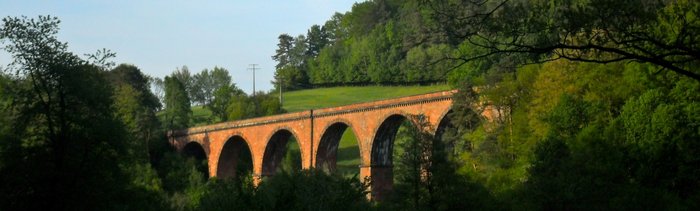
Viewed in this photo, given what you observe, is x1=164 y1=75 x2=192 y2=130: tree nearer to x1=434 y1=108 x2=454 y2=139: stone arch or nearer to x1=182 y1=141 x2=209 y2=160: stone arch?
x1=182 y1=141 x2=209 y2=160: stone arch

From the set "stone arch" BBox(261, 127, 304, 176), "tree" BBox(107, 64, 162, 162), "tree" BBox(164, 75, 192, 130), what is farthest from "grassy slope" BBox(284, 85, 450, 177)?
"tree" BBox(107, 64, 162, 162)

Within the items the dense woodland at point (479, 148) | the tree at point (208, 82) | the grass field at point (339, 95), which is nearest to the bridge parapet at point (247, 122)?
the dense woodland at point (479, 148)

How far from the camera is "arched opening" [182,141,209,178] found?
72.6 meters

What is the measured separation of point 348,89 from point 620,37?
324 ft

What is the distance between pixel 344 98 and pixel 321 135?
156 feet

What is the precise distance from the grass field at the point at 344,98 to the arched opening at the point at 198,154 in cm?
801

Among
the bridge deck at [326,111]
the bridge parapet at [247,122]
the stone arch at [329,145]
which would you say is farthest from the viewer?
the bridge parapet at [247,122]

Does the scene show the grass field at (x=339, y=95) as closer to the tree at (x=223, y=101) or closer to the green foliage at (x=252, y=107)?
the tree at (x=223, y=101)

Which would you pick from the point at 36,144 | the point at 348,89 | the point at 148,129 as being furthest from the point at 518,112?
the point at 348,89

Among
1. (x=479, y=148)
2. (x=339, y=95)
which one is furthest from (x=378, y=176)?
(x=339, y=95)

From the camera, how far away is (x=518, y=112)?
3900cm

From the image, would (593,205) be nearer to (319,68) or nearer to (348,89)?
(348,89)

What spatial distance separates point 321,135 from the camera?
55750 mm

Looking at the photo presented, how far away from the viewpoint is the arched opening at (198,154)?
7262 cm
